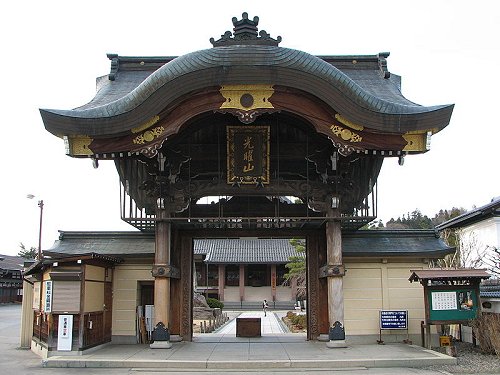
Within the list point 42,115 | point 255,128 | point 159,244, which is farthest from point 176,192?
point 42,115

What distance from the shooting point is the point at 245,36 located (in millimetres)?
14164

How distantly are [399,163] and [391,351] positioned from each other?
5.08m

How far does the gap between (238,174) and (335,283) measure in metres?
4.07

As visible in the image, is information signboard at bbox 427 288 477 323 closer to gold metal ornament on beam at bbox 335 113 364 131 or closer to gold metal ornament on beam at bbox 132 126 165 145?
gold metal ornament on beam at bbox 335 113 364 131

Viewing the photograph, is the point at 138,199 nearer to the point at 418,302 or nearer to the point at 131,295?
the point at 131,295

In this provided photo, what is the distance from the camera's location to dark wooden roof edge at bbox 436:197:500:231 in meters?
23.5

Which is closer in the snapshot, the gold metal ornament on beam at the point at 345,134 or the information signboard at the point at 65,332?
the information signboard at the point at 65,332

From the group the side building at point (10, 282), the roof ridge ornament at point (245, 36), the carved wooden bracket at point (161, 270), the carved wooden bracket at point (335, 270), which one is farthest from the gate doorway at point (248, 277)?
the roof ridge ornament at point (245, 36)

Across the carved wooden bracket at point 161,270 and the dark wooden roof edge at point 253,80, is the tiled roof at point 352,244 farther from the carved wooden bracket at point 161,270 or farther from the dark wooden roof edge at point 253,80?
the dark wooden roof edge at point 253,80

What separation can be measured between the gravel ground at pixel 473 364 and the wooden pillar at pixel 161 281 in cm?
690

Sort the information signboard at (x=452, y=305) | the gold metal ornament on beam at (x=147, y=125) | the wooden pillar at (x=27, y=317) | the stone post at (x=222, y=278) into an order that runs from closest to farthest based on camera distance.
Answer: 1. the gold metal ornament on beam at (x=147, y=125)
2. the information signboard at (x=452, y=305)
3. the wooden pillar at (x=27, y=317)
4. the stone post at (x=222, y=278)

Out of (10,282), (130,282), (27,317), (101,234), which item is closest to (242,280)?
(10,282)

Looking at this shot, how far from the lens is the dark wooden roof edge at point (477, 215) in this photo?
924 inches

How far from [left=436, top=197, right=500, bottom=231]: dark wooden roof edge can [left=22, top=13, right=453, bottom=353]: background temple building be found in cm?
760
